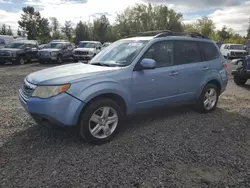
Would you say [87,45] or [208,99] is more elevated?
[87,45]

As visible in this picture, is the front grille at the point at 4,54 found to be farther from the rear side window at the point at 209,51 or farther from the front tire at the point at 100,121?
the front tire at the point at 100,121

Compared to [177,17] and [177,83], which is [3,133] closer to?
[177,83]

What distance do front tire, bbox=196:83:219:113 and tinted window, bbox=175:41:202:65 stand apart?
721 millimetres

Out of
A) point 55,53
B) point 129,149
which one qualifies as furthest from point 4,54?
point 129,149

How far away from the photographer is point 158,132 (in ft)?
13.5

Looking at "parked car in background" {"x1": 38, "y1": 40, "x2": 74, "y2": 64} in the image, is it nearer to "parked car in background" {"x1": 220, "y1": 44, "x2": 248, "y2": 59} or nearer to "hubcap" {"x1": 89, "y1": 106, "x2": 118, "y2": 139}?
"hubcap" {"x1": 89, "y1": 106, "x2": 118, "y2": 139}

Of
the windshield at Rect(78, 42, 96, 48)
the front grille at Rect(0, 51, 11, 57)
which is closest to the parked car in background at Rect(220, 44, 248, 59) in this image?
the windshield at Rect(78, 42, 96, 48)

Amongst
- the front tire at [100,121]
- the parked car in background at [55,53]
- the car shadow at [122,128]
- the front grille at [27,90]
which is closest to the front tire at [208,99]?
the car shadow at [122,128]

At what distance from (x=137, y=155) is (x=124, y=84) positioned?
1.16 meters

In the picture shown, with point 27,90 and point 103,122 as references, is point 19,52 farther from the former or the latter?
point 103,122

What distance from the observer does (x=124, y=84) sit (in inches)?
146

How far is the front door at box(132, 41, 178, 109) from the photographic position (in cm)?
392

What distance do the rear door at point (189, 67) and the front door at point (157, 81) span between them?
0.17 metres

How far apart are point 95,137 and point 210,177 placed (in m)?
1.73
